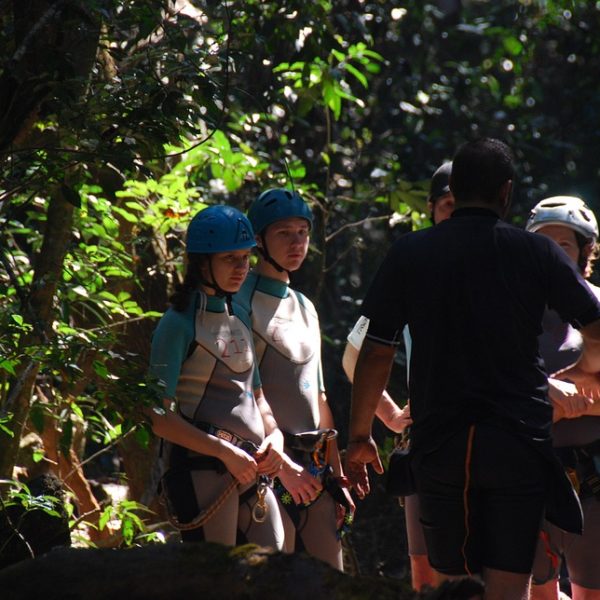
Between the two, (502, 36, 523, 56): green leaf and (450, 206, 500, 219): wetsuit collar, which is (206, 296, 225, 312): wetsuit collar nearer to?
(450, 206, 500, 219): wetsuit collar

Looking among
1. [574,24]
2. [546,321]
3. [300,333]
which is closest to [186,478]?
[300,333]

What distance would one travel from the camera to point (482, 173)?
12.1 feet

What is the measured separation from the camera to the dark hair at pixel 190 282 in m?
4.45

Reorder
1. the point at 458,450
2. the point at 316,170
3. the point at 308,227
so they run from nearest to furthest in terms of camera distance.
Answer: the point at 458,450, the point at 308,227, the point at 316,170

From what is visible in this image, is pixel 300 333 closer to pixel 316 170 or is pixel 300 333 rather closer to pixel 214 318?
pixel 214 318

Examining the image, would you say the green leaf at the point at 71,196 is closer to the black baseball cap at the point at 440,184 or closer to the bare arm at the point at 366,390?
the bare arm at the point at 366,390

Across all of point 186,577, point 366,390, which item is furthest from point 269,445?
point 186,577

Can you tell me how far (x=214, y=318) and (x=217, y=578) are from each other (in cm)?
174

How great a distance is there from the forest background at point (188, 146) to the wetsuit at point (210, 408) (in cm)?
18

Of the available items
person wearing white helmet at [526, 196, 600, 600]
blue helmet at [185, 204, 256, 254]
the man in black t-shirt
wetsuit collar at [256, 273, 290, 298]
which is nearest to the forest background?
blue helmet at [185, 204, 256, 254]

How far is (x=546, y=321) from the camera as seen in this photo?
182 inches

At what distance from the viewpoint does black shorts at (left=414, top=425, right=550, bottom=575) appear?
135 inches

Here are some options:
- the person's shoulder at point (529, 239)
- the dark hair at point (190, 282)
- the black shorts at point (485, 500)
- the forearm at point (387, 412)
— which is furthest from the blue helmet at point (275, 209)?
the black shorts at point (485, 500)

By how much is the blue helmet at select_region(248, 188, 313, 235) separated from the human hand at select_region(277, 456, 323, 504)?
44.2 inches
